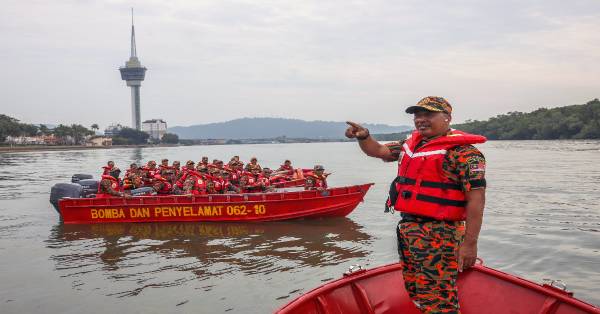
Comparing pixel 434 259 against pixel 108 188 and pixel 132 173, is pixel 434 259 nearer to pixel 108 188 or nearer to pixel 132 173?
pixel 108 188

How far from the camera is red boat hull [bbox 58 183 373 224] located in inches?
595

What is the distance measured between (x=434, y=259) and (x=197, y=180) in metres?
12.8

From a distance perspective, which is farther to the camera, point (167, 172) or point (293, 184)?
point (293, 184)

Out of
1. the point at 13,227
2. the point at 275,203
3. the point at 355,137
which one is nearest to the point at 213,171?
the point at 275,203

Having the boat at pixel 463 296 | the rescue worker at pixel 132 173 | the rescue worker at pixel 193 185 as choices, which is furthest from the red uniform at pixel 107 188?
the boat at pixel 463 296

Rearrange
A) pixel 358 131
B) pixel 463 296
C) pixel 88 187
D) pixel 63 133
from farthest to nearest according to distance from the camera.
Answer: pixel 63 133 < pixel 88 187 < pixel 463 296 < pixel 358 131

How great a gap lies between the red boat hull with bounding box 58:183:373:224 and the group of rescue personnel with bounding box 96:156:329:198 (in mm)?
550

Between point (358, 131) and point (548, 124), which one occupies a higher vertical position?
point (548, 124)

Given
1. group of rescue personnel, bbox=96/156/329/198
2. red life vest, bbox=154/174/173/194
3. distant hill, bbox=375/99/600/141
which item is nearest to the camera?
group of rescue personnel, bbox=96/156/329/198

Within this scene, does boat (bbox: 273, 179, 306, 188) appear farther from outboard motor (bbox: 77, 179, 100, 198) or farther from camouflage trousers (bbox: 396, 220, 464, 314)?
camouflage trousers (bbox: 396, 220, 464, 314)

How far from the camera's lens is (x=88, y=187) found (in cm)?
1708

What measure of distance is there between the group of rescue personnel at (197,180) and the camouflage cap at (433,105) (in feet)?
40.7

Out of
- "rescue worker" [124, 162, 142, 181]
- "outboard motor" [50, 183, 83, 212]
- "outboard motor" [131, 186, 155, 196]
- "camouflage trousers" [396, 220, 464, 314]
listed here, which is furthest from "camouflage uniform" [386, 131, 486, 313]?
"rescue worker" [124, 162, 142, 181]

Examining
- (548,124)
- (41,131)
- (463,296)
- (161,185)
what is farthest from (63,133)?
(463,296)
